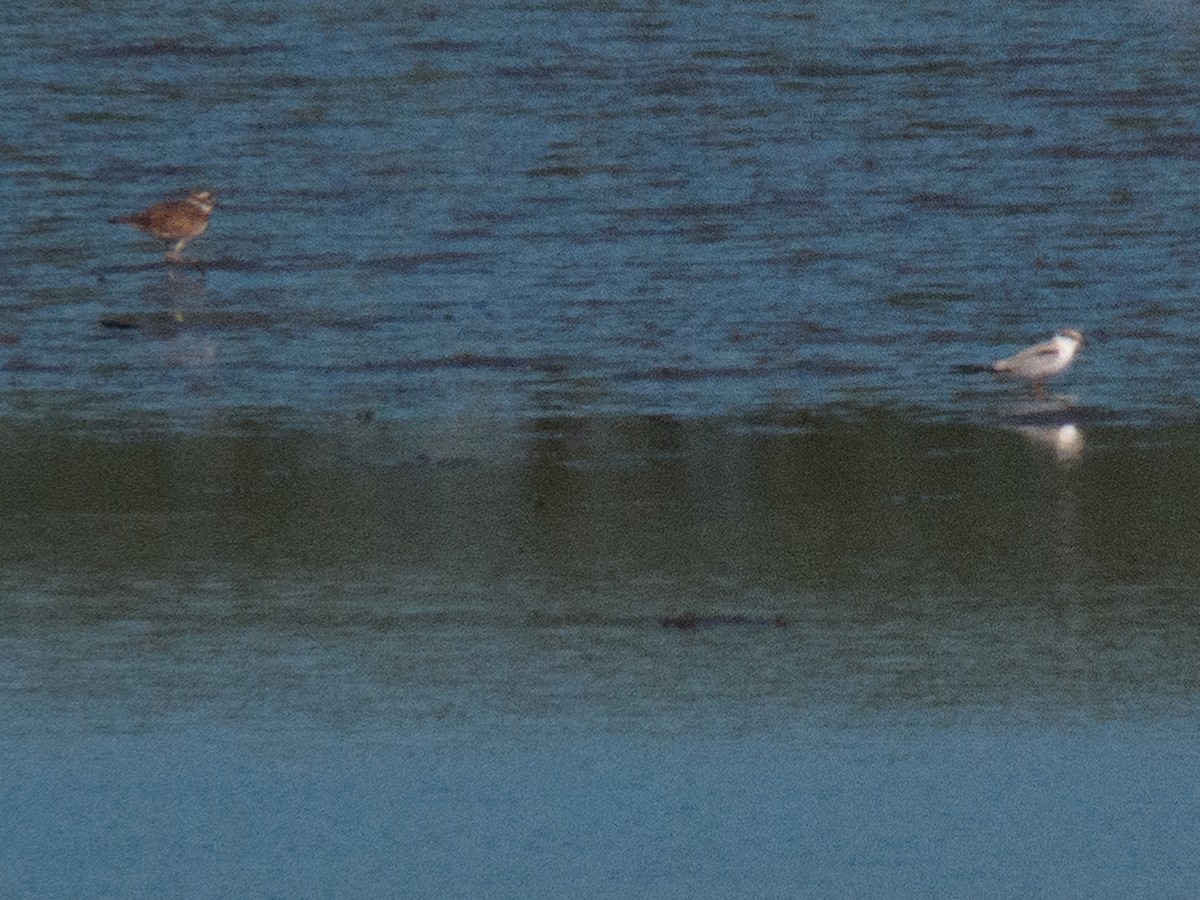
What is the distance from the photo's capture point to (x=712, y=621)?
21.2ft

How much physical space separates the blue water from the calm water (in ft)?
0.14

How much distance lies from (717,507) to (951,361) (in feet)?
7.19

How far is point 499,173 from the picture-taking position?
1307cm

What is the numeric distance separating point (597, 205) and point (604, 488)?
4.77 metres

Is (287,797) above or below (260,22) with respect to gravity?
below

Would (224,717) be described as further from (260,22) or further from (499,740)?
(260,22)

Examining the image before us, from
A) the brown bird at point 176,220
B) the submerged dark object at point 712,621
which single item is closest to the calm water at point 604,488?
the submerged dark object at point 712,621

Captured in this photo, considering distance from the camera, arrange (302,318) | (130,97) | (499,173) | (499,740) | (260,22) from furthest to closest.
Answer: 1. (260,22)
2. (130,97)
3. (499,173)
4. (302,318)
5. (499,740)

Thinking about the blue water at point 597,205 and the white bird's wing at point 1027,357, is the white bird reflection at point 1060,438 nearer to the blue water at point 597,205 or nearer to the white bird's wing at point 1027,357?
the blue water at point 597,205

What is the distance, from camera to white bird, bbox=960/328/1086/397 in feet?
29.5

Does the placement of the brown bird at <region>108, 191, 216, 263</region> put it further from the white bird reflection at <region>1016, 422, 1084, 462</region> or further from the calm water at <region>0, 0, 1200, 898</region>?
the white bird reflection at <region>1016, 422, 1084, 462</region>

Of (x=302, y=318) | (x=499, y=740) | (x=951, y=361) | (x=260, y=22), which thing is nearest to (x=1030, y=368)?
(x=951, y=361)

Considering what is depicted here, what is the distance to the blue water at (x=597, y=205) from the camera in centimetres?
939

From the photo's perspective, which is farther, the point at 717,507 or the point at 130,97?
the point at 130,97
